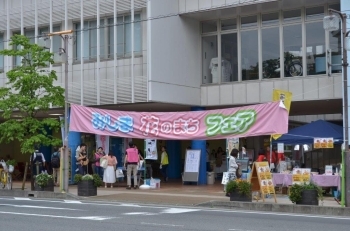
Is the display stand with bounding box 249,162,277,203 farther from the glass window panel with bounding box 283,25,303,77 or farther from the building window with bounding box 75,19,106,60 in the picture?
the building window with bounding box 75,19,106,60

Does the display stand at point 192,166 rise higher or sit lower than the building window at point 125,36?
lower

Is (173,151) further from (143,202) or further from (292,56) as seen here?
(143,202)

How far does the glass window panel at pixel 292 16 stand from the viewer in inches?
1097

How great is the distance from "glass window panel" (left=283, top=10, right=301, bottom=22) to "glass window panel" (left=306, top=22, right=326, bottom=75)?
1.96ft

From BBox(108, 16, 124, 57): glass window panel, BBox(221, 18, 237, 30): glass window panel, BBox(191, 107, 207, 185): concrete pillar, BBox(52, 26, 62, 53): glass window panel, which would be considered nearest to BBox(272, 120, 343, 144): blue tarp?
BBox(191, 107, 207, 185): concrete pillar

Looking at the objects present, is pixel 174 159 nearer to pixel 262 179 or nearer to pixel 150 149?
pixel 150 149

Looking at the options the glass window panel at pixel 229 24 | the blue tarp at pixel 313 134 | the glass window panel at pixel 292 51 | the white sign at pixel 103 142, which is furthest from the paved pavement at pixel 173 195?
the glass window panel at pixel 229 24

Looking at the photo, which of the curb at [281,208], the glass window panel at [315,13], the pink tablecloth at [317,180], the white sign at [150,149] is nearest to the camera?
the curb at [281,208]

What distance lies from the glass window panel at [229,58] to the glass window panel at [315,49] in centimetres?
368

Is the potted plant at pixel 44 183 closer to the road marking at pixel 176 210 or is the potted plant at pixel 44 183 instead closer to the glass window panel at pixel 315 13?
the road marking at pixel 176 210

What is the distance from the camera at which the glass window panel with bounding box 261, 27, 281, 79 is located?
2839 cm

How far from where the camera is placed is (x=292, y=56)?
91.8 feet

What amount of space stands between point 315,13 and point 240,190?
35.6ft

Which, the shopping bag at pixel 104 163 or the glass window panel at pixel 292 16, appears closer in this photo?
the shopping bag at pixel 104 163
